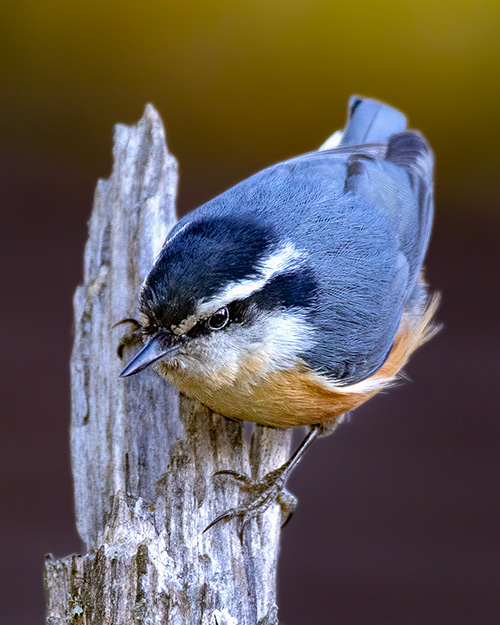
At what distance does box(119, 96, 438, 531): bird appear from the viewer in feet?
5.76

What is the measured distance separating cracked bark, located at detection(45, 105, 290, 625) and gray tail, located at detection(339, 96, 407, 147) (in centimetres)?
69

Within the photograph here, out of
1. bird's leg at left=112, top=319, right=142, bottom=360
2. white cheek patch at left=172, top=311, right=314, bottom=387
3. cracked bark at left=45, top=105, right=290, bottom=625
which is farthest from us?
bird's leg at left=112, top=319, right=142, bottom=360

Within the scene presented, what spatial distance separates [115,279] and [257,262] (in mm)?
634

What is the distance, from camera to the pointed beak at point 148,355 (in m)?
1.73

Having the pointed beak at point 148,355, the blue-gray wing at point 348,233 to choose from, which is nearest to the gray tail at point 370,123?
the blue-gray wing at point 348,233

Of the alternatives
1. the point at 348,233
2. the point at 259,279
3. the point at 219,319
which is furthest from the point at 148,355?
the point at 348,233

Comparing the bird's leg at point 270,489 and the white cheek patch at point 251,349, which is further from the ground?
the white cheek patch at point 251,349

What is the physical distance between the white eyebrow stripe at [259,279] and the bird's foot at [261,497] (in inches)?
17.2

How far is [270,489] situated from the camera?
2.06 meters

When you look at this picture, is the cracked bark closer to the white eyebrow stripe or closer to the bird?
the bird

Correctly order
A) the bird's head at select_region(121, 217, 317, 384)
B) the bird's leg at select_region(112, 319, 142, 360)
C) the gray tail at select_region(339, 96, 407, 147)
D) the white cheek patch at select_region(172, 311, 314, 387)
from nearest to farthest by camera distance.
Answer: the bird's head at select_region(121, 217, 317, 384) → the white cheek patch at select_region(172, 311, 314, 387) → the bird's leg at select_region(112, 319, 142, 360) → the gray tail at select_region(339, 96, 407, 147)

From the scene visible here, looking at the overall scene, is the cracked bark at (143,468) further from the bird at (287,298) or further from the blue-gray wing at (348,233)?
the blue-gray wing at (348,233)

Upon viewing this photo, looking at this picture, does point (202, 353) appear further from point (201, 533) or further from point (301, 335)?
point (201, 533)

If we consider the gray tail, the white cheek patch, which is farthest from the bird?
the gray tail
